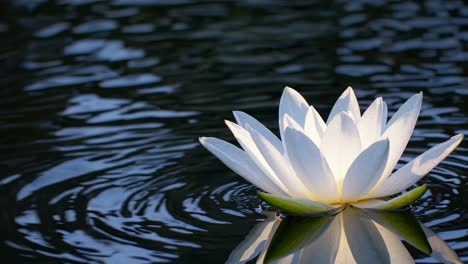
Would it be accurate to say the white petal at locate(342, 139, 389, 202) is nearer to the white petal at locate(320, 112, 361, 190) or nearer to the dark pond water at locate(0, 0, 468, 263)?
the white petal at locate(320, 112, 361, 190)

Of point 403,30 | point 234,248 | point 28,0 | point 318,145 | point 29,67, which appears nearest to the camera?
point 234,248

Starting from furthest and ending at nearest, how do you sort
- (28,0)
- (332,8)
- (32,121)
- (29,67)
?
1. (28,0)
2. (332,8)
3. (29,67)
4. (32,121)

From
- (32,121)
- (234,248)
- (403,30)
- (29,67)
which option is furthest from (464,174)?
(29,67)

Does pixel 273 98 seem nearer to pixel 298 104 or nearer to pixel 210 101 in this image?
pixel 210 101

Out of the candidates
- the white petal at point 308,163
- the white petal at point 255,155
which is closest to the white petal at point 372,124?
the white petal at point 308,163

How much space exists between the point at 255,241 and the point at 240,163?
11.8 inches

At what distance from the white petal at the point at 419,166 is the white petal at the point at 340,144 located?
16 centimetres

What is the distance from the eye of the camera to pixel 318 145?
132 inches

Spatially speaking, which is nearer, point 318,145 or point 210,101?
point 318,145

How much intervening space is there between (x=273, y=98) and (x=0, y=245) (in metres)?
2.29

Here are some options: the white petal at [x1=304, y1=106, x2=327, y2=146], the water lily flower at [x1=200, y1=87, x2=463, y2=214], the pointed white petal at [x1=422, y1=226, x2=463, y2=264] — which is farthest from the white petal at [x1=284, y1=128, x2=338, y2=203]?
the pointed white petal at [x1=422, y1=226, x2=463, y2=264]

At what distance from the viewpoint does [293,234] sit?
126 inches

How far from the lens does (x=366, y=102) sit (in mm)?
4977

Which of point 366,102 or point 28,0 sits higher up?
point 28,0
